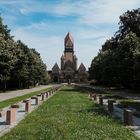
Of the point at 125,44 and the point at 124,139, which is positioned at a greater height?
the point at 125,44

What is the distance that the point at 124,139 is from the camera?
562 inches

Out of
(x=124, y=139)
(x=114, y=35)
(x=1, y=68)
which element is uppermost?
(x=114, y=35)

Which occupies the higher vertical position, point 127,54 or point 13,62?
point 127,54

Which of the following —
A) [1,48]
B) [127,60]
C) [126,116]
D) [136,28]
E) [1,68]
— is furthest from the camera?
[136,28]

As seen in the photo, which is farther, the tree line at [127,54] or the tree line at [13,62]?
the tree line at [127,54]

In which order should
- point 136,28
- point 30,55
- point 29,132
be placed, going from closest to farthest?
point 29,132 < point 136,28 < point 30,55

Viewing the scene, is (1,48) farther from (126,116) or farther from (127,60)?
(126,116)

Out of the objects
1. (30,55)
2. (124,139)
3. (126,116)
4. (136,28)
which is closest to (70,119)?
(126,116)

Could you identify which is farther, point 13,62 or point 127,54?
point 127,54

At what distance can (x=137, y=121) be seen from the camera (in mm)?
20719

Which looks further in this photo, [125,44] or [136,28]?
[136,28]

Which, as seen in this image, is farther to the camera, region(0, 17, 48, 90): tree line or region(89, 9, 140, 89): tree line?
region(89, 9, 140, 89): tree line

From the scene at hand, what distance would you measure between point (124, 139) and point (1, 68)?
43526 mm

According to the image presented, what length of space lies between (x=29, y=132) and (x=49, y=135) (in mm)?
1240
